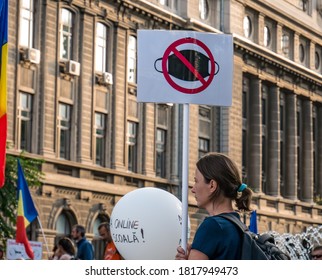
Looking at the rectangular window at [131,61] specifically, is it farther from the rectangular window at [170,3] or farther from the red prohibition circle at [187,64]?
the red prohibition circle at [187,64]

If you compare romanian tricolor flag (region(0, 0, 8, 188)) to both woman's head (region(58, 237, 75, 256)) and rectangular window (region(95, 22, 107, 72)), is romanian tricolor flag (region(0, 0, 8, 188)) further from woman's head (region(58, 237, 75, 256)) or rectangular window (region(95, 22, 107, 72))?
rectangular window (region(95, 22, 107, 72))

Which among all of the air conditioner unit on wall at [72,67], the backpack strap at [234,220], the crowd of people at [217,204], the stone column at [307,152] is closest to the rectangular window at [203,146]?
the air conditioner unit on wall at [72,67]

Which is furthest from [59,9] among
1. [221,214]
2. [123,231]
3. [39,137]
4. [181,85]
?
[221,214]

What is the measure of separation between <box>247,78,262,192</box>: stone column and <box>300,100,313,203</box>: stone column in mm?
6918

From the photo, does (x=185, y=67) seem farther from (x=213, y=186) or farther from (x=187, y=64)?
(x=213, y=186)

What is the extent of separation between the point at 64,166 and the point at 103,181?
3.17 meters

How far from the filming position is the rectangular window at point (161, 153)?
1942 inches

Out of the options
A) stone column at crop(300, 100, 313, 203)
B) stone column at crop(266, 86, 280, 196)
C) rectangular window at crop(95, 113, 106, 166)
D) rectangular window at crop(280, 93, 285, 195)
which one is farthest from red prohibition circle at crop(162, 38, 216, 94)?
stone column at crop(300, 100, 313, 203)

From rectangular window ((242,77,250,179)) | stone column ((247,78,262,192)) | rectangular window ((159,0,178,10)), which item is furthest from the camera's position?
stone column ((247,78,262,192))

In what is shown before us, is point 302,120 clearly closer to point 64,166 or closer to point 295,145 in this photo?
point 295,145

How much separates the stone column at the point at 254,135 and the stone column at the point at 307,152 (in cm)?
692

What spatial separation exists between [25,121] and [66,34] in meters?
4.29

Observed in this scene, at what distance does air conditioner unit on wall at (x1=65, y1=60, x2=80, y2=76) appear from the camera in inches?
1678
